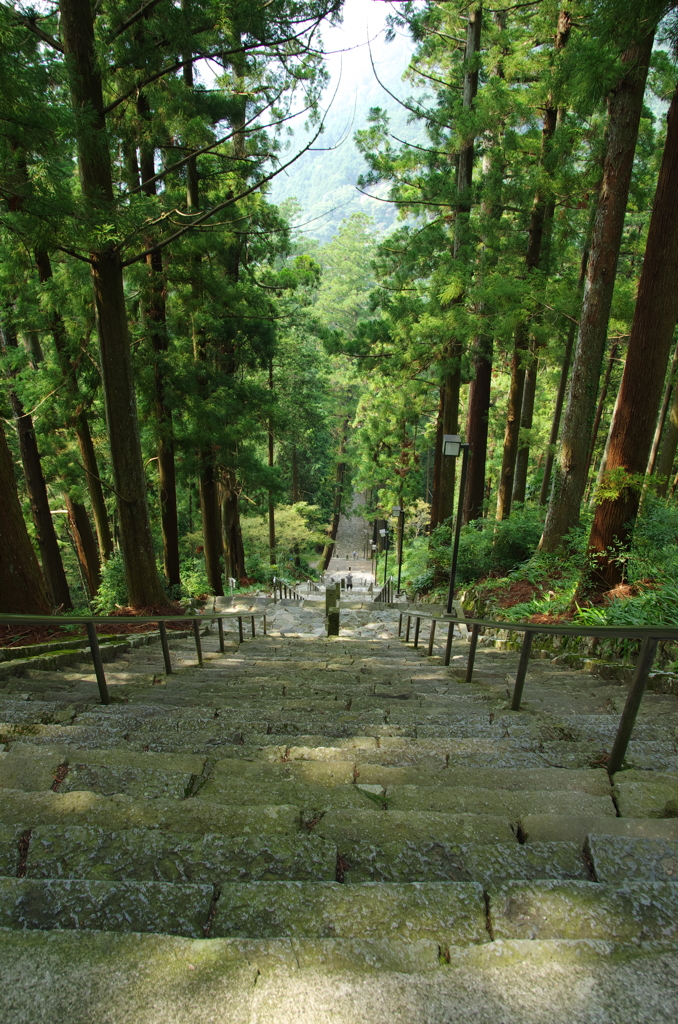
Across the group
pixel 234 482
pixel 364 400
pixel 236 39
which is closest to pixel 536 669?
pixel 236 39

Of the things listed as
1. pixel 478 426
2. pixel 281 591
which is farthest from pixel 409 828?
pixel 281 591

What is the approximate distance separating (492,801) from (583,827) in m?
0.40

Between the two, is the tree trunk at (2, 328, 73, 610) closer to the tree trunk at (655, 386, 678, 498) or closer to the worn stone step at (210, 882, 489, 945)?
the worn stone step at (210, 882, 489, 945)

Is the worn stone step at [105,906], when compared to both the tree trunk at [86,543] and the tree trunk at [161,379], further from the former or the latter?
the tree trunk at [86,543]

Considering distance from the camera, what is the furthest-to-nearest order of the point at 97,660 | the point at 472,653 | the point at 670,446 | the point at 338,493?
the point at 338,493 → the point at 670,446 → the point at 472,653 → the point at 97,660

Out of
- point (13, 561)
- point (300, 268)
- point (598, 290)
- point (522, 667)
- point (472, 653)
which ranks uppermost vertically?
point (300, 268)

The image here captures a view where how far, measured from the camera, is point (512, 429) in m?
13.1

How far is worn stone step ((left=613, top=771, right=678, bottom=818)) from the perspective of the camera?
2.23 meters

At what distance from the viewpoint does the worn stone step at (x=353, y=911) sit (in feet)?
4.91

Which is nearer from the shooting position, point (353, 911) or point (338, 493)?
point (353, 911)

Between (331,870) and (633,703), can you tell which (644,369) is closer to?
(633,703)

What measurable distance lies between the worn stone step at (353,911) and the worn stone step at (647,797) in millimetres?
1024

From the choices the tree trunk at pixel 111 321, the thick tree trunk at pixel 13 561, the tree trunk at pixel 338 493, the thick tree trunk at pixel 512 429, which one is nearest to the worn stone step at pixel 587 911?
the thick tree trunk at pixel 13 561

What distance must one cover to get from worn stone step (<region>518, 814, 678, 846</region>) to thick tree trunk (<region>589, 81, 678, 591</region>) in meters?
4.72
